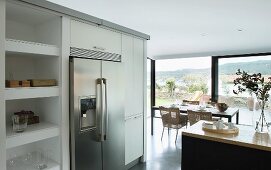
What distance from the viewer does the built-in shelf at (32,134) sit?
1909mm

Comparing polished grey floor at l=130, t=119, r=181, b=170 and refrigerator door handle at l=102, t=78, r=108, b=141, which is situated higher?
refrigerator door handle at l=102, t=78, r=108, b=141

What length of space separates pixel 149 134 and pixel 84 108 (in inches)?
127

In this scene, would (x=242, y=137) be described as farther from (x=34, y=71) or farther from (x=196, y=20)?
(x=34, y=71)

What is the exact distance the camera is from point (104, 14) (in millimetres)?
3240

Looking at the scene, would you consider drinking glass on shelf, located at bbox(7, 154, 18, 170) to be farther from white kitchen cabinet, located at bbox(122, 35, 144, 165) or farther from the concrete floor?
the concrete floor

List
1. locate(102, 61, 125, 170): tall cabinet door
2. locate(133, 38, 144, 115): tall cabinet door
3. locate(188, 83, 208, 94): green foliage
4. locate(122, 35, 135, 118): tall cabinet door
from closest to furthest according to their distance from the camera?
1. locate(102, 61, 125, 170): tall cabinet door
2. locate(122, 35, 135, 118): tall cabinet door
3. locate(133, 38, 144, 115): tall cabinet door
4. locate(188, 83, 208, 94): green foliage

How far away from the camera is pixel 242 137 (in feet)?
6.76

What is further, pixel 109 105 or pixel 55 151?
pixel 109 105

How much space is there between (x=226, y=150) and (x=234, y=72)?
4.59 m

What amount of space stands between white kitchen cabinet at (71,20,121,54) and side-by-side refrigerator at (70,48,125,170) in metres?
0.07

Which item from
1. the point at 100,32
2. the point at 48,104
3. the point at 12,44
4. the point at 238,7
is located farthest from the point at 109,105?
the point at 238,7

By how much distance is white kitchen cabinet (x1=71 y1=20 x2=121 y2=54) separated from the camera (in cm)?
241

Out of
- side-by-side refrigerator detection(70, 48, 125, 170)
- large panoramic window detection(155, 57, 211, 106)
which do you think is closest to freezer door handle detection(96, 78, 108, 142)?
side-by-side refrigerator detection(70, 48, 125, 170)

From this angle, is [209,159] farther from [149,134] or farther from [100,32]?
[149,134]
